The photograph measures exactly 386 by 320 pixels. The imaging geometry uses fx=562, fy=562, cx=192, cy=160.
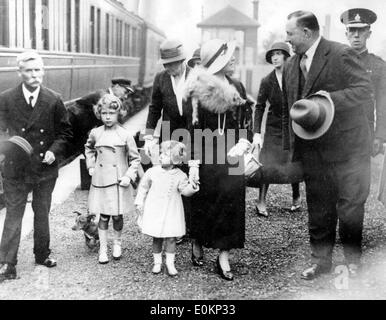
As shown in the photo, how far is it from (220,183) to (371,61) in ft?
7.65

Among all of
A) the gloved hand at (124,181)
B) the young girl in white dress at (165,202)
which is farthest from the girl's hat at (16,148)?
the young girl in white dress at (165,202)

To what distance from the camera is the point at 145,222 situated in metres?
4.67

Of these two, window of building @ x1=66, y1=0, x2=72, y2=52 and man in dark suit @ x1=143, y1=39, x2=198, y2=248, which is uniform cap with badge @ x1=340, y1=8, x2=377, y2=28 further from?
window of building @ x1=66, y1=0, x2=72, y2=52

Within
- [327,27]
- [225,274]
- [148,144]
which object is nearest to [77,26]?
[327,27]

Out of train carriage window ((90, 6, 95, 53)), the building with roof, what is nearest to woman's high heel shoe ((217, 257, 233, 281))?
train carriage window ((90, 6, 95, 53))

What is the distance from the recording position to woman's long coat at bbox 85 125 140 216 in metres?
4.91

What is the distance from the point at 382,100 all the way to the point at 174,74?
215cm

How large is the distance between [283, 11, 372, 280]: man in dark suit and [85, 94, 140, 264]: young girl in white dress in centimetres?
147

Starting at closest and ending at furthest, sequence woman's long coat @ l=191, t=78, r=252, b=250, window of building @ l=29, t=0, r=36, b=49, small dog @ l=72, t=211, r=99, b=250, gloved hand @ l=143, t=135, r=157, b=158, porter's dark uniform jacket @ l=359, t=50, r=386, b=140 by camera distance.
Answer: woman's long coat @ l=191, t=78, r=252, b=250 < gloved hand @ l=143, t=135, r=157, b=158 < small dog @ l=72, t=211, r=99, b=250 < porter's dark uniform jacket @ l=359, t=50, r=386, b=140 < window of building @ l=29, t=0, r=36, b=49

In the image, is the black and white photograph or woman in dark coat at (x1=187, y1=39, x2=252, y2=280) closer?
the black and white photograph

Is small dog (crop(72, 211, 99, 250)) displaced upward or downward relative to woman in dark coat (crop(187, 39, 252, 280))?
downward

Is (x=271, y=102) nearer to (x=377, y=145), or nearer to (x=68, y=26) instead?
(x=377, y=145)
